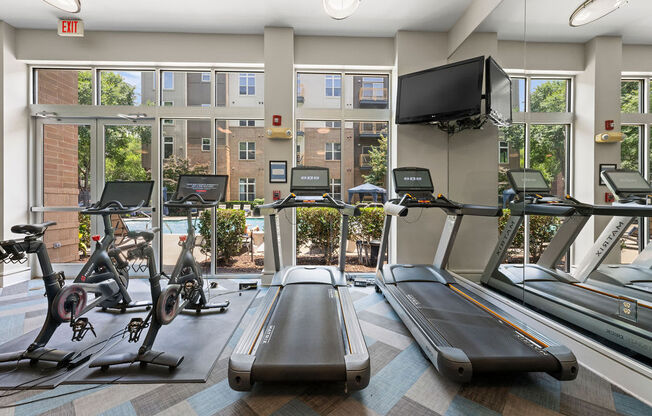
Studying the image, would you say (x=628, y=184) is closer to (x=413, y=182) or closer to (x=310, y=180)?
(x=413, y=182)

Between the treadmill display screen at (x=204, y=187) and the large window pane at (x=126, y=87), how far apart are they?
2109 millimetres

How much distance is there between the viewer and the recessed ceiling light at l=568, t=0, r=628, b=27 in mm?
2109

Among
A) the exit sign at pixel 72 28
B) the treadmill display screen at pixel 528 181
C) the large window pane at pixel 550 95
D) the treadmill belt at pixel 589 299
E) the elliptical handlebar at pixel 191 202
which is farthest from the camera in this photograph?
the exit sign at pixel 72 28

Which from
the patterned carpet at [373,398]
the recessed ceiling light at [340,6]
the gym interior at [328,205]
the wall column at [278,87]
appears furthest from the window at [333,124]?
the patterned carpet at [373,398]

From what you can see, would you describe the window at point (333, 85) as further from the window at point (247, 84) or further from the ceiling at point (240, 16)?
the window at point (247, 84)

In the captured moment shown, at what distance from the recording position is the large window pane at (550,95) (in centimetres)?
268

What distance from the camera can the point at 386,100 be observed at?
174 inches

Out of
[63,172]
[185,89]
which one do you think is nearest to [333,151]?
[185,89]

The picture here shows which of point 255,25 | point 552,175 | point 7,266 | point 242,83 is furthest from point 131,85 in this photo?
point 552,175

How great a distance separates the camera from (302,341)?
2014 millimetres

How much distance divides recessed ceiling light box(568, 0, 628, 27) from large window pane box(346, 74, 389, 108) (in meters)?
2.33

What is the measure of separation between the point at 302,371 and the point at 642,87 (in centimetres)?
315

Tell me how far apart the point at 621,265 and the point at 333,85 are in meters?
4.01

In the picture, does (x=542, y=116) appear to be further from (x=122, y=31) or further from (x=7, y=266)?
(x=7, y=266)
